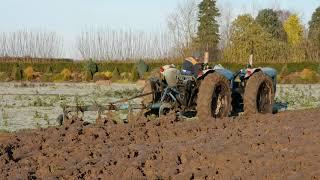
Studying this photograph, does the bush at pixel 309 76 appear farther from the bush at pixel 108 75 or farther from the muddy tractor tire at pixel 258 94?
the muddy tractor tire at pixel 258 94

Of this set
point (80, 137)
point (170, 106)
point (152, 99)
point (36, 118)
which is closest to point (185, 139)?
point (80, 137)

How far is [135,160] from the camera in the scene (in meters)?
5.91

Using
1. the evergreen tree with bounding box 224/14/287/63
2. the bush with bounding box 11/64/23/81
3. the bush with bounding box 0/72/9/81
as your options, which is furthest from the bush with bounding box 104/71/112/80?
the evergreen tree with bounding box 224/14/287/63

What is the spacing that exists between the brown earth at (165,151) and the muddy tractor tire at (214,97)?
1.17 m

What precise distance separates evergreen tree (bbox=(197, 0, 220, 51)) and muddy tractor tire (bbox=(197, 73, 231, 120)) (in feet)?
144

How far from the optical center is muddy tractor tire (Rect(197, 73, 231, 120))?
995 centimetres

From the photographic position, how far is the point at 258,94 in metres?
11.5

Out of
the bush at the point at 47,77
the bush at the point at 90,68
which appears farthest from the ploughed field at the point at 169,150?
the bush at the point at 90,68

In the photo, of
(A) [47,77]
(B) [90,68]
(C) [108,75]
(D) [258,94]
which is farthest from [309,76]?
(D) [258,94]

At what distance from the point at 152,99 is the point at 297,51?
3738 centimetres

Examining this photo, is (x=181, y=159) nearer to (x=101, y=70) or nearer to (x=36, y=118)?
(x=36, y=118)

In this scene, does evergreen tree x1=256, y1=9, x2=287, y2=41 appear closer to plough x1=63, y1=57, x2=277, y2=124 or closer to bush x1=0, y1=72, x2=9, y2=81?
bush x1=0, y1=72, x2=9, y2=81

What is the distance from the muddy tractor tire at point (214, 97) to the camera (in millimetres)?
9953

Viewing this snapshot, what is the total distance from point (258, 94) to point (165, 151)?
18.4ft
